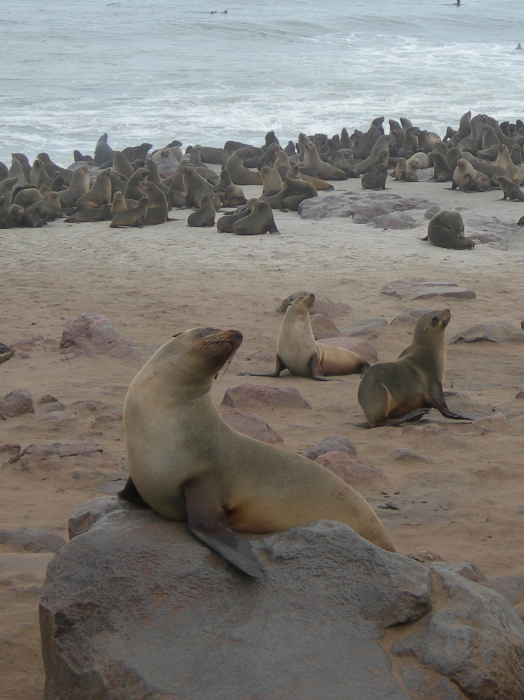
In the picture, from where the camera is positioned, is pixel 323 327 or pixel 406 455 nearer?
pixel 406 455

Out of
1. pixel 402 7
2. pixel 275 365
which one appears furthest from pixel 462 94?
pixel 402 7

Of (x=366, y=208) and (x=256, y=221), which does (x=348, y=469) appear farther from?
(x=366, y=208)

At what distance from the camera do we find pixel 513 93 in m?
35.3

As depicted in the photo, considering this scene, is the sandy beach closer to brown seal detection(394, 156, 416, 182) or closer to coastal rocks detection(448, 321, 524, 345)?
coastal rocks detection(448, 321, 524, 345)

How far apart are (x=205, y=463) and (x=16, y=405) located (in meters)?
3.13

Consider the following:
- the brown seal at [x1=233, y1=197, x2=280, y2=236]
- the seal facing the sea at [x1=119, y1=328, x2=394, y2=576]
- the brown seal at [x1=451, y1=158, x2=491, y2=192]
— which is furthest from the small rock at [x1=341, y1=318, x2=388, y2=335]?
the brown seal at [x1=451, y1=158, x2=491, y2=192]

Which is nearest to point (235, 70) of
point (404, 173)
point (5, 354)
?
point (404, 173)

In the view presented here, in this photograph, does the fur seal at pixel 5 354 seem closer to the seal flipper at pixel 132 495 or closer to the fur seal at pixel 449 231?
the seal flipper at pixel 132 495

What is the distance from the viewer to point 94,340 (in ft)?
25.1

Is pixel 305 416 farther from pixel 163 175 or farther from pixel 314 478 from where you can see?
pixel 163 175

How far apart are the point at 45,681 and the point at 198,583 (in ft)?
1.64

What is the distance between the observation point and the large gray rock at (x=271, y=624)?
2.45m

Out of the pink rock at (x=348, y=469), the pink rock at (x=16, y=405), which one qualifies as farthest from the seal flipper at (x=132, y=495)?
the pink rock at (x=16, y=405)

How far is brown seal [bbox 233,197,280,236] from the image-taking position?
12.8 metres
